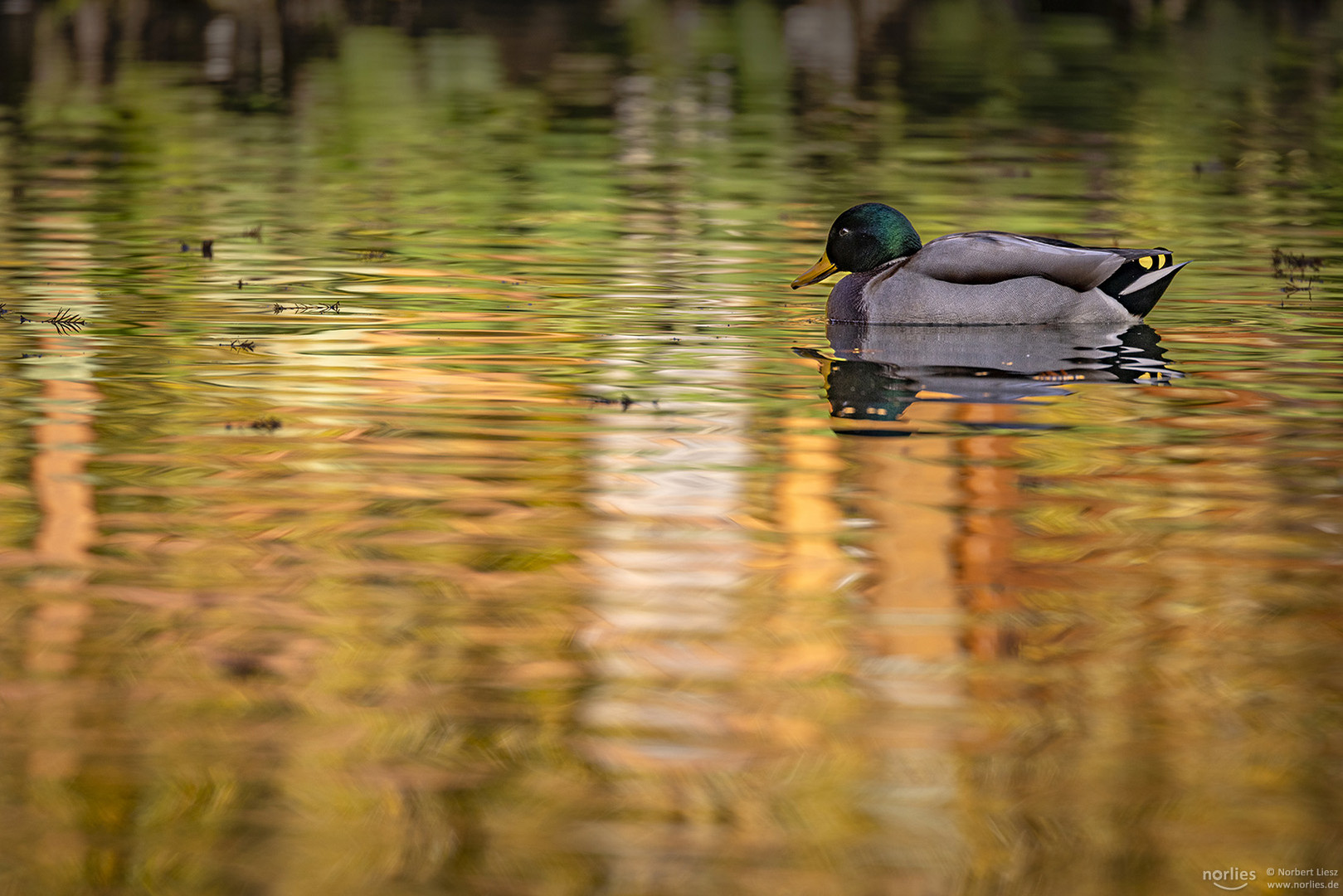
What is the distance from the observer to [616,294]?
13.3 metres

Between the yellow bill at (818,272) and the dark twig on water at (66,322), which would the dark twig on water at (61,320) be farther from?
the yellow bill at (818,272)

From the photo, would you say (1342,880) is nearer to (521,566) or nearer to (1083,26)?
(521,566)

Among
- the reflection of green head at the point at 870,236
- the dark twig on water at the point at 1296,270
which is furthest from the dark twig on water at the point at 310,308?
the dark twig on water at the point at 1296,270

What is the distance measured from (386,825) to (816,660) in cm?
160

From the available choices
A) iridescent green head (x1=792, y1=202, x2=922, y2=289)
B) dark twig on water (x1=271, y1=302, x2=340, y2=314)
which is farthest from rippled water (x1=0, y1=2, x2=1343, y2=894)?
iridescent green head (x1=792, y1=202, x2=922, y2=289)

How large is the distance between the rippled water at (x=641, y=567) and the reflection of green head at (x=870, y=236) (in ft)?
1.74

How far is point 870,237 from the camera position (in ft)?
42.1

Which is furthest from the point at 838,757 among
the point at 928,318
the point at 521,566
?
the point at 928,318

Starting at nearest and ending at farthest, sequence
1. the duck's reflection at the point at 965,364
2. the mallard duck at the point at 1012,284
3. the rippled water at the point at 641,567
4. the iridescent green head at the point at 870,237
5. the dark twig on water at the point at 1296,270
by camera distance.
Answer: the rippled water at the point at 641,567
the duck's reflection at the point at 965,364
the mallard duck at the point at 1012,284
the iridescent green head at the point at 870,237
the dark twig on water at the point at 1296,270

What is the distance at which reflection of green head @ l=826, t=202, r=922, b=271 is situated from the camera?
12.8 metres

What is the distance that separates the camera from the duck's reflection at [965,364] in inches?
393

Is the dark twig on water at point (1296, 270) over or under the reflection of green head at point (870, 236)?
under

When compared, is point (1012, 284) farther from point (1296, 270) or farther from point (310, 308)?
point (310, 308)

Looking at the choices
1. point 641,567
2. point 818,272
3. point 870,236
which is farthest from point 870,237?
point 641,567
